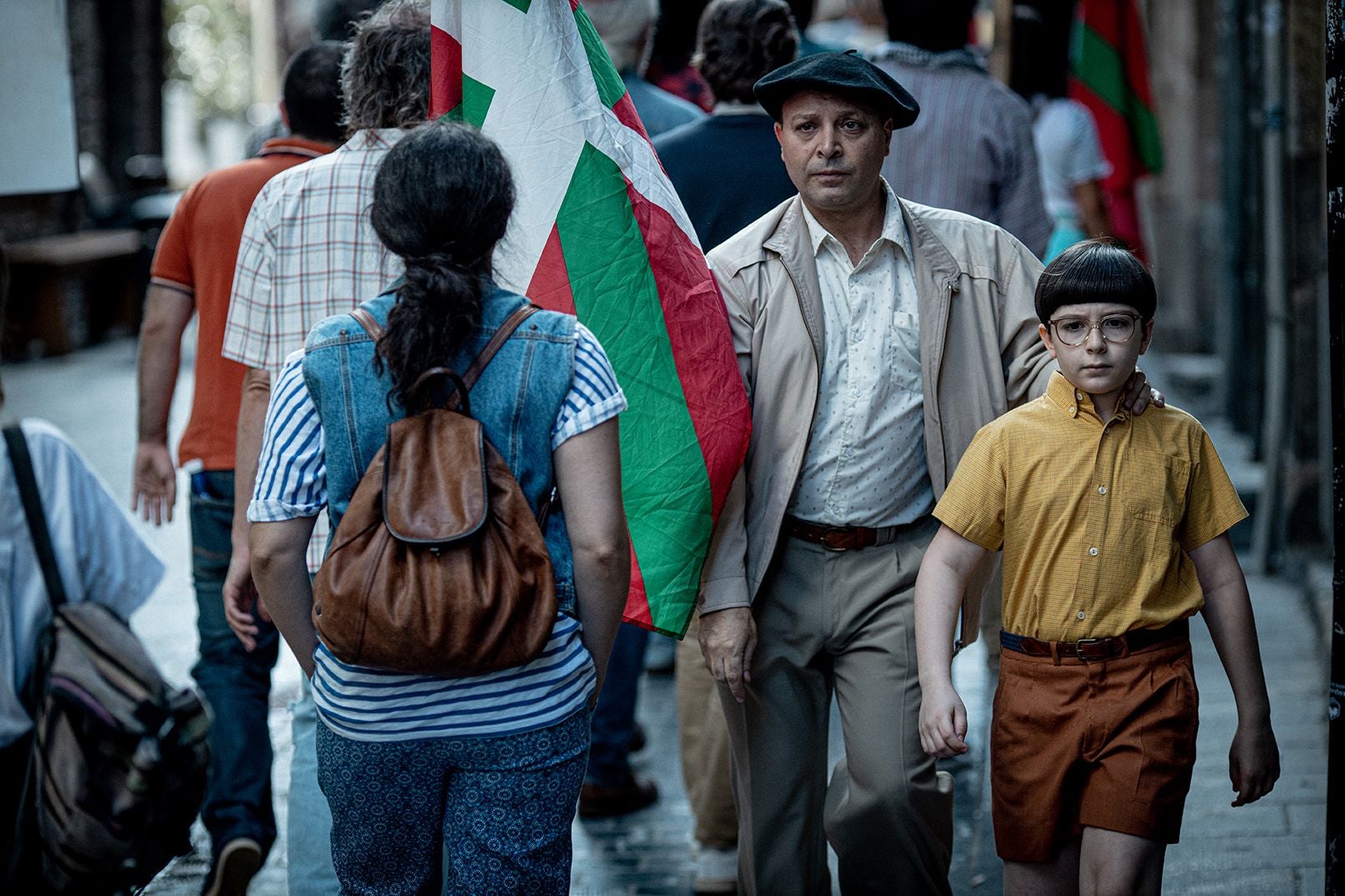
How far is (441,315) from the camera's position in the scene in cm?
293

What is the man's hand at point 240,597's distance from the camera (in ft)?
13.5

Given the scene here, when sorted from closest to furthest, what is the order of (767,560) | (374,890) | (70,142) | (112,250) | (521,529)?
(521,529)
(374,890)
(767,560)
(70,142)
(112,250)

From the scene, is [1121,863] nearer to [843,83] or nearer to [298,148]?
[843,83]

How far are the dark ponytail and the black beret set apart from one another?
935mm

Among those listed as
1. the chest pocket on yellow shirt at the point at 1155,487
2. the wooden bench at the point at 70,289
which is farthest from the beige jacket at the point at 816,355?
the wooden bench at the point at 70,289

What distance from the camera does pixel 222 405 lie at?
186 inches

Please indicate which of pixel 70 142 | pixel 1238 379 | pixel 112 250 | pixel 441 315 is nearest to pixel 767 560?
pixel 441 315

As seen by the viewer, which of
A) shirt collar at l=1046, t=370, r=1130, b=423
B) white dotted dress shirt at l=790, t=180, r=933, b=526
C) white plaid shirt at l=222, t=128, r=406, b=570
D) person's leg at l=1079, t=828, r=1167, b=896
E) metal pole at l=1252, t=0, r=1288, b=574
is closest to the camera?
person's leg at l=1079, t=828, r=1167, b=896

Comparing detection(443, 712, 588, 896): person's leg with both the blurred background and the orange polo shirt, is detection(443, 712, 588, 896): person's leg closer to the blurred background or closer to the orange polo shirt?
the orange polo shirt

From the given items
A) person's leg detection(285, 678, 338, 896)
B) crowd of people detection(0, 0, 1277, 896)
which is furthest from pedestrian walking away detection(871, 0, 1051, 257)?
person's leg detection(285, 678, 338, 896)

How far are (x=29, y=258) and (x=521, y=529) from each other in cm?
1587

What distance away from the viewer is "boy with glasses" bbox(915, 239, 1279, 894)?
3.28m

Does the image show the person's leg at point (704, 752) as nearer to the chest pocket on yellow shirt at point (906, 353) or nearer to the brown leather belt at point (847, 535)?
the brown leather belt at point (847, 535)

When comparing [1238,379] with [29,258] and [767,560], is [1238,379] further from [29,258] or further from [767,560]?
[29,258]
